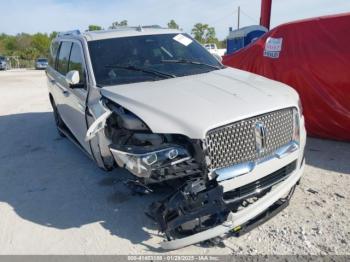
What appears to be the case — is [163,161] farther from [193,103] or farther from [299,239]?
[299,239]

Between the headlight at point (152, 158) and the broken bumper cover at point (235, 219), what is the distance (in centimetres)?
64

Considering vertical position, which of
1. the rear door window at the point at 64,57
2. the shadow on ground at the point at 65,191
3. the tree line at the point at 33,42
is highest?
the rear door window at the point at 64,57

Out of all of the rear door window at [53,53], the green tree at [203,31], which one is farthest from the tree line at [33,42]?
the rear door window at [53,53]

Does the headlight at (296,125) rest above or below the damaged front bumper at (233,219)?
above

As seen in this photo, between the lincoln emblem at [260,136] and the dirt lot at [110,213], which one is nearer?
the lincoln emblem at [260,136]

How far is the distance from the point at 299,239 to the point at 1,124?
8248 millimetres

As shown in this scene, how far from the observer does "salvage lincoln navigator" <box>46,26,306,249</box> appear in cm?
309

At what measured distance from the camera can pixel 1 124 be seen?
30.5 ft

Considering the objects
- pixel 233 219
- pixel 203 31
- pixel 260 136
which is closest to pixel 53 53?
pixel 260 136

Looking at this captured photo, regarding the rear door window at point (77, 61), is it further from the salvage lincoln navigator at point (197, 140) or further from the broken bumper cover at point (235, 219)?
the broken bumper cover at point (235, 219)

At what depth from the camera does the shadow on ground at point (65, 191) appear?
4.03 m

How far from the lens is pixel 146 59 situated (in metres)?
4.72

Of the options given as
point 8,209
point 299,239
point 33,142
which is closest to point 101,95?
point 8,209

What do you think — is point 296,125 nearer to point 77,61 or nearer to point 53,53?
point 77,61
